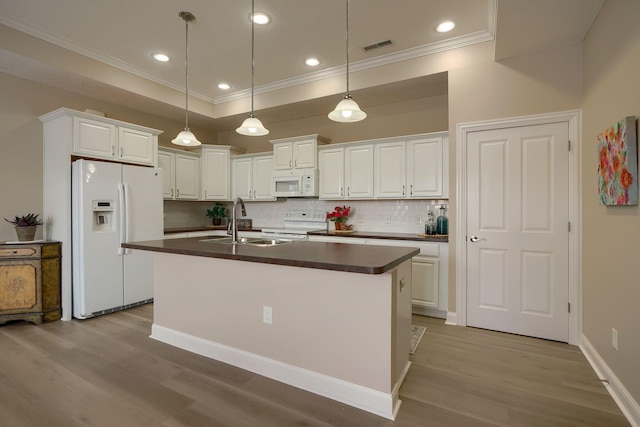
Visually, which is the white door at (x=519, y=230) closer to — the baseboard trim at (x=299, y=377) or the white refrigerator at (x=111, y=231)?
the baseboard trim at (x=299, y=377)

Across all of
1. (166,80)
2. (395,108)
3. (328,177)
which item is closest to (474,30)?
(395,108)

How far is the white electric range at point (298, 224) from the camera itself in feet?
15.5

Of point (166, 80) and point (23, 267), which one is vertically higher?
point (166, 80)

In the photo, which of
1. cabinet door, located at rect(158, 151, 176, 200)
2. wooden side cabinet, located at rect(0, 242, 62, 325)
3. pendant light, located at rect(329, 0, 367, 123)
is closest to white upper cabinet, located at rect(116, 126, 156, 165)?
cabinet door, located at rect(158, 151, 176, 200)

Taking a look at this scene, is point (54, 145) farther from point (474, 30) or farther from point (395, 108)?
point (474, 30)

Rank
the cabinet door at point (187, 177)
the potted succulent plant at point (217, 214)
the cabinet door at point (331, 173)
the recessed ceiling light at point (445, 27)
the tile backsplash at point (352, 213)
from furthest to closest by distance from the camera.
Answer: the potted succulent plant at point (217, 214) → the cabinet door at point (187, 177) → the cabinet door at point (331, 173) → the tile backsplash at point (352, 213) → the recessed ceiling light at point (445, 27)

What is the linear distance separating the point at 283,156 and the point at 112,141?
2.22m

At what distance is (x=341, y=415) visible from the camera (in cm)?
184

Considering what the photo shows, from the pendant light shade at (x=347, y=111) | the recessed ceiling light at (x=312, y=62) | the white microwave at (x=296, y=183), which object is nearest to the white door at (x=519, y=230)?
the pendant light shade at (x=347, y=111)

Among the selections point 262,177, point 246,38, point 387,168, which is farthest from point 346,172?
point 246,38

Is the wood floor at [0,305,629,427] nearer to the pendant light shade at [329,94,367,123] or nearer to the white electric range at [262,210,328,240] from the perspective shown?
the pendant light shade at [329,94,367,123]

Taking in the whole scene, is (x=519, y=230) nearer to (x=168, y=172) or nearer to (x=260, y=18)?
(x=260, y=18)

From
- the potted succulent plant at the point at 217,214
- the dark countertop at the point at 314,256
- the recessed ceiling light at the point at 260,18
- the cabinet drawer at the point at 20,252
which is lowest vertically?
the cabinet drawer at the point at 20,252

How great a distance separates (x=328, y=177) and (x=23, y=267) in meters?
3.63
